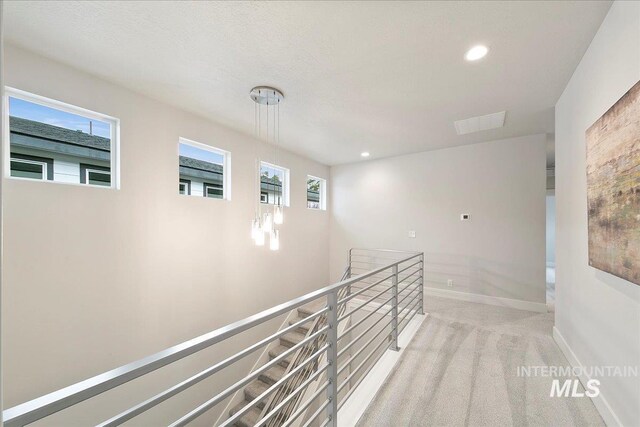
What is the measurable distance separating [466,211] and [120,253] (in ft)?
15.3

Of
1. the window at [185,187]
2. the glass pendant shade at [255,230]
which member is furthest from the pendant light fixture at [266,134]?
the window at [185,187]

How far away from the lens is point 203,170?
3.78 metres

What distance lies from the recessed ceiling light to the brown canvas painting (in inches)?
36.7

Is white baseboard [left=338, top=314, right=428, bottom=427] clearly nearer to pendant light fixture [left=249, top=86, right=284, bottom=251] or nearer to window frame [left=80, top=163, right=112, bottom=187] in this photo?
pendant light fixture [left=249, top=86, right=284, bottom=251]

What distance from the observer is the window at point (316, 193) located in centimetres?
579

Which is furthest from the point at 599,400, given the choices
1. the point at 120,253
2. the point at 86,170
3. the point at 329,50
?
the point at 86,170

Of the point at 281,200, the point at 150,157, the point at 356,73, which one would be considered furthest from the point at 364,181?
the point at 150,157

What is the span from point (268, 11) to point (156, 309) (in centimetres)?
298

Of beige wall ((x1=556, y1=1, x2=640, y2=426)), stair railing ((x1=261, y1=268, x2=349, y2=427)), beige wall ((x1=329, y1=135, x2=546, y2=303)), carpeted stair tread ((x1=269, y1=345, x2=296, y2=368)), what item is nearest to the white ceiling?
beige wall ((x1=556, y1=1, x2=640, y2=426))

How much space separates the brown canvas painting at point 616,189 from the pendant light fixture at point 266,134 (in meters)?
2.52

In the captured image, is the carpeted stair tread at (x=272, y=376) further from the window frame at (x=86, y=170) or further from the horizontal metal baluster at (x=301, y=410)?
the window frame at (x=86, y=170)

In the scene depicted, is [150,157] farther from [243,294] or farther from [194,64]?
[243,294]

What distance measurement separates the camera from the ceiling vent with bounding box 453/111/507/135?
3430 mm

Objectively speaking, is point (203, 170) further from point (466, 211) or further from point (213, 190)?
point (466, 211)
